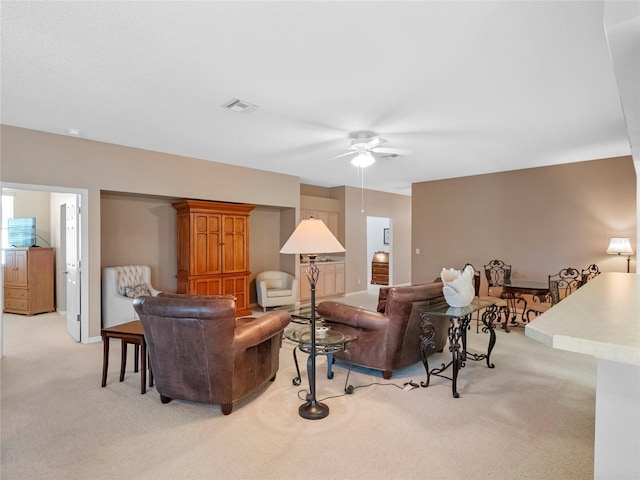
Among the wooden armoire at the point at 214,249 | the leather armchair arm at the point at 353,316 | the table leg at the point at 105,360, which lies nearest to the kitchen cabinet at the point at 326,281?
the wooden armoire at the point at 214,249

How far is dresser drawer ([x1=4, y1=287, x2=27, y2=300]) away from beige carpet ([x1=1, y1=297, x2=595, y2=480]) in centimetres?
321

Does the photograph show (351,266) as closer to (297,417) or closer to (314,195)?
(314,195)

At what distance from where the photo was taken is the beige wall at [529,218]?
552 centimetres

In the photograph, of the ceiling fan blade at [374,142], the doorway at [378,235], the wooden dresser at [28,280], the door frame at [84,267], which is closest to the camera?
the ceiling fan blade at [374,142]

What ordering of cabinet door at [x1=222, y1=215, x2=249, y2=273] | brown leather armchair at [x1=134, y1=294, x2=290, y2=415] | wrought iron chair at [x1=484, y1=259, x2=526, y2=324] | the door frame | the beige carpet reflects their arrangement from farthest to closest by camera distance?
wrought iron chair at [x1=484, y1=259, x2=526, y2=324] → cabinet door at [x1=222, y1=215, x2=249, y2=273] → the door frame → brown leather armchair at [x1=134, y1=294, x2=290, y2=415] → the beige carpet

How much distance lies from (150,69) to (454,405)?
3.54 m

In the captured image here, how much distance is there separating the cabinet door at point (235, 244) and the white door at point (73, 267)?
78.8 inches

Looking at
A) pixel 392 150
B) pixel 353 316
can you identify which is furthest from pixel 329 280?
pixel 353 316

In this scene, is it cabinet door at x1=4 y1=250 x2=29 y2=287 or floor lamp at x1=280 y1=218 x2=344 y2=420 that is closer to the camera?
floor lamp at x1=280 y1=218 x2=344 y2=420

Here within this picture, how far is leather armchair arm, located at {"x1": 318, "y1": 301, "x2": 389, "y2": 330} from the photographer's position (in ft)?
10.9

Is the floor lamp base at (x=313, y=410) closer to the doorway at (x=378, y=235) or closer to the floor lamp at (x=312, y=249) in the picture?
the floor lamp at (x=312, y=249)

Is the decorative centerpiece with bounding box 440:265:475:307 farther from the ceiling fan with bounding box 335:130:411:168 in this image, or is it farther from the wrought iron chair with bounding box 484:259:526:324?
the wrought iron chair with bounding box 484:259:526:324

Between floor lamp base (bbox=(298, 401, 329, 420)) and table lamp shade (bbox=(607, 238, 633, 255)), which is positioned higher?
table lamp shade (bbox=(607, 238, 633, 255))

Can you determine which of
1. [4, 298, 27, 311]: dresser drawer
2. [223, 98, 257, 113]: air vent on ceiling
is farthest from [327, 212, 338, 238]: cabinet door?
[4, 298, 27, 311]: dresser drawer
